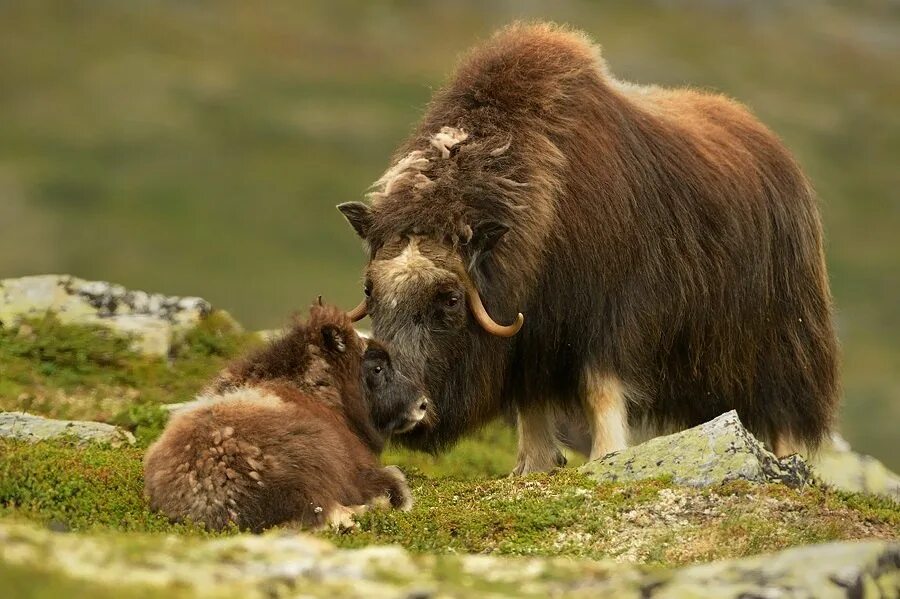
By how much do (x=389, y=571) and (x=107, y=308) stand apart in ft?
19.9

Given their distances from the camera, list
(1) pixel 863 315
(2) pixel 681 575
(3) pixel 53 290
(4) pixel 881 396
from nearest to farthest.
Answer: (2) pixel 681 575, (3) pixel 53 290, (4) pixel 881 396, (1) pixel 863 315

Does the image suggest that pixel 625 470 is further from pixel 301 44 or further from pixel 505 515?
pixel 301 44

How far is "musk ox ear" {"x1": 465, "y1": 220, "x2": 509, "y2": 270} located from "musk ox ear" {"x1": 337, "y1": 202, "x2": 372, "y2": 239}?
502mm

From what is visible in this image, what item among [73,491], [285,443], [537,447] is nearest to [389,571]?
[285,443]

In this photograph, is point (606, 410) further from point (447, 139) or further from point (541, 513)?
point (447, 139)

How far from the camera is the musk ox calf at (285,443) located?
4.88m


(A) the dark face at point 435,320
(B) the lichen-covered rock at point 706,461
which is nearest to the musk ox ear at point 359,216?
(A) the dark face at point 435,320

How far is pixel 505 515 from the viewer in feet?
17.7

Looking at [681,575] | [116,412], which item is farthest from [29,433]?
[681,575]

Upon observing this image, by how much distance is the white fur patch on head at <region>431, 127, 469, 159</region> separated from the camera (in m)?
6.51

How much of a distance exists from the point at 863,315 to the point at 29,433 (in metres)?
31.9

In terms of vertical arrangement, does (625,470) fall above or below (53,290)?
below

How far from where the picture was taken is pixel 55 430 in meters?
6.37

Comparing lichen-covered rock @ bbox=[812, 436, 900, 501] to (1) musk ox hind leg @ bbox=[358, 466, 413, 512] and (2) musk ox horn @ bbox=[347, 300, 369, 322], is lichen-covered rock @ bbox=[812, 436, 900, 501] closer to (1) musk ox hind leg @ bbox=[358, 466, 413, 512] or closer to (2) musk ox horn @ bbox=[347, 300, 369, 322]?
(2) musk ox horn @ bbox=[347, 300, 369, 322]
